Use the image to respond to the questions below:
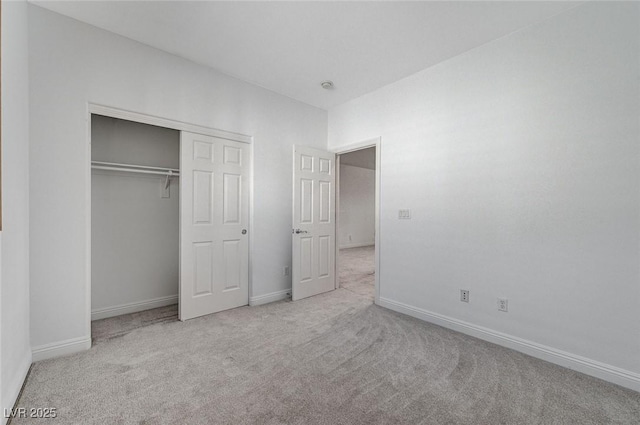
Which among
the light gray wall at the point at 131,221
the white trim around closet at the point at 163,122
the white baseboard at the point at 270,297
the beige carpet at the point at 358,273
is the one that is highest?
the white trim around closet at the point at 163,122

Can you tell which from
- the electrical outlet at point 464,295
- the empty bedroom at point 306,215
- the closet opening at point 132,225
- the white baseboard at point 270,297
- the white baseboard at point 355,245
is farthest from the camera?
the white baseboard at point 355,245

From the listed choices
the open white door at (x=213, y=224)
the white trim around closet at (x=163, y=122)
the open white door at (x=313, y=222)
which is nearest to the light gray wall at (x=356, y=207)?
the open white door at (x=313, y=222)

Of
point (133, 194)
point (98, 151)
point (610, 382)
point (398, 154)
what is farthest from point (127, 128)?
point (610, 382)

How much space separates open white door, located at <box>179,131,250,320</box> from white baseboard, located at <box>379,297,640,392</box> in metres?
2.12

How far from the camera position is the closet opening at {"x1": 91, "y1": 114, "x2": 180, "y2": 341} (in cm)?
307

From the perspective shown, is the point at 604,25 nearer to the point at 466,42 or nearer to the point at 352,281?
the point at 466,42

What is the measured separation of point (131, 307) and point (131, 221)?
98 centimetres

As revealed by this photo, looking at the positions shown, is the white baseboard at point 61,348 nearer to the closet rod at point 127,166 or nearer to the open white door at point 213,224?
the open white door at point 213,224

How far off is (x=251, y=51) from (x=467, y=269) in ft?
9.86

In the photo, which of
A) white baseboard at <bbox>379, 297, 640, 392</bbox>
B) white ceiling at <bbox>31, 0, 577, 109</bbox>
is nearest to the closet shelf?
white ceiling at <bbox>31, 0, 577, 109</bbox>

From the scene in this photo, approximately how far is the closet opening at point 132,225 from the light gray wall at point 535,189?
2.81 m

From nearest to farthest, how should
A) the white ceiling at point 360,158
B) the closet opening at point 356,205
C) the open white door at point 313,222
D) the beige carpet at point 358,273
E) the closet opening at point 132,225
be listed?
the closet opening at point 132,225 → the open white door at point 313,222 → the beige carpet at point 358,273 → the white ceiling at point 360,158 → the closet opening at point 356,205

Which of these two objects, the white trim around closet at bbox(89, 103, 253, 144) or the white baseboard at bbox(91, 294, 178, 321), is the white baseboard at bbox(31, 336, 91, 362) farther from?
the white trim around closet at bbox(89, 103, 253, 144)

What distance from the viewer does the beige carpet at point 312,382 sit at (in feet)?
5.48
